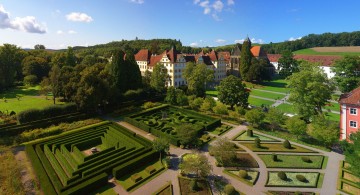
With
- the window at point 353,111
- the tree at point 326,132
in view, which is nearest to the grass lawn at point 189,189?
the tree at point 326,132

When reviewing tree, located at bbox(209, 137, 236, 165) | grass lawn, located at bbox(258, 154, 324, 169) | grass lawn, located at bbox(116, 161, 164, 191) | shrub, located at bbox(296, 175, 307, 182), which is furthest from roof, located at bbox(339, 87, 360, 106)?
grass lawn, located at bbox(116, 161, 164, 191)

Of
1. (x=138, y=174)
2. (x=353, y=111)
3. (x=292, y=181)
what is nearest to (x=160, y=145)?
(x=138, y=174)

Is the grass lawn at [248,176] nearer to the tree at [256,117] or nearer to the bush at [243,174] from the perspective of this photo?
the bush at [243,174]

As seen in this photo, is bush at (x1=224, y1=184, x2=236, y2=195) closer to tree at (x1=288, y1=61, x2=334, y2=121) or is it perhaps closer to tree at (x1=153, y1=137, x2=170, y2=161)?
tree at (x1=153, y1=137, x2=170, y2=161)

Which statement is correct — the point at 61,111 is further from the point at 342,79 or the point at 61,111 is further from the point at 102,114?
the point at 342,79

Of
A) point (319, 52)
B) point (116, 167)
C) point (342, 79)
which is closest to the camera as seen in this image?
point (116, 167)

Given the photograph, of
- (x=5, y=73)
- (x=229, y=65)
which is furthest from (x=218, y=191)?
(x=229, y=65)

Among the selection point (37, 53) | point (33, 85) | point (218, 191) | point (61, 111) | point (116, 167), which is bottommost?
point (218, 191)
